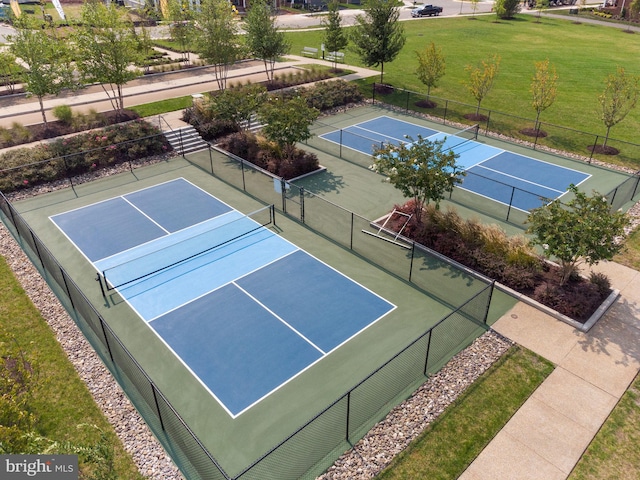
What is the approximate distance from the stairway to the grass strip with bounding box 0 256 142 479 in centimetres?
1382

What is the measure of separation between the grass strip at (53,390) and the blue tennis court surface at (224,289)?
2533 millimetres

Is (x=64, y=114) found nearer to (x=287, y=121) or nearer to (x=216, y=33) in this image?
(x=216, y=33)

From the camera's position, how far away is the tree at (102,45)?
26328 mm

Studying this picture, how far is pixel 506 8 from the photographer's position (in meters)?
73.0

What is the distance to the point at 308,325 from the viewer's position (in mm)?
14719

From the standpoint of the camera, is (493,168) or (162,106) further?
(162,106)

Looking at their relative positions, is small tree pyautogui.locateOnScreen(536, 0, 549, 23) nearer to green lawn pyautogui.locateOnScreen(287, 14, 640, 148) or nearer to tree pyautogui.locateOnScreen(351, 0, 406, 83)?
green lawn pyautogui.locateOnScreen(287, 14, 640, 148)

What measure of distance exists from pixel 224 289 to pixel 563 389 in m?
10.9

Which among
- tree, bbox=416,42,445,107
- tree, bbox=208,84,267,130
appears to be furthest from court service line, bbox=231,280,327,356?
tree, bbox=416,42,445,107

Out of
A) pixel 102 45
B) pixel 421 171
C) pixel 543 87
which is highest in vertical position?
pixel 102 45

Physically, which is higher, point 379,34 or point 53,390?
point 379,34

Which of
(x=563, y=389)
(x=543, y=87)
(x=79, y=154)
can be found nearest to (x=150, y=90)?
(x=79, y=154)

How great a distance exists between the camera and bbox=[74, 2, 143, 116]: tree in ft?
86.4
